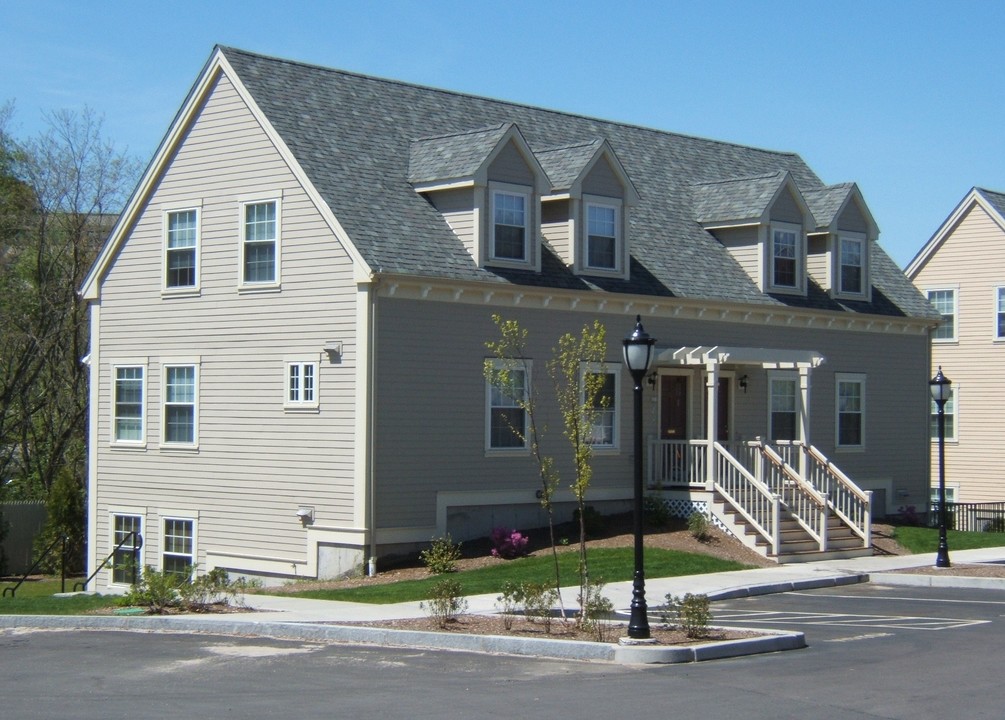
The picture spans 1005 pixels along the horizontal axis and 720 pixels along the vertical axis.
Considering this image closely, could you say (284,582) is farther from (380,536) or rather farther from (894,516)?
(894,516)

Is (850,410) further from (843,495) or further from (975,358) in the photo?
(975,358)

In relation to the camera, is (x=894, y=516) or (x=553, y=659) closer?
(x=553, y=659)

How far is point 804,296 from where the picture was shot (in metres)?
31.5

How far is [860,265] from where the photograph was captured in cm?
3303

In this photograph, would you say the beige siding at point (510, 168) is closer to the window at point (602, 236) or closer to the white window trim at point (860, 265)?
the window at point (602, 236)

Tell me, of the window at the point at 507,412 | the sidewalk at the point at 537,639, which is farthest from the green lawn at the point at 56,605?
the window at the point at 507,412

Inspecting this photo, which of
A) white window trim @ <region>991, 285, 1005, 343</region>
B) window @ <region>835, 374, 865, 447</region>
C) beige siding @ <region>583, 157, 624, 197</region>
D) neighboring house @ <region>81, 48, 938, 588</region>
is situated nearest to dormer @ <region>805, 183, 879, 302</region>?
neighboring house @ <region>81, 48, 938, 588</region>

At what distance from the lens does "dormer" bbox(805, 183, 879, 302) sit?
1261 inches

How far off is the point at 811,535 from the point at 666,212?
862 cm

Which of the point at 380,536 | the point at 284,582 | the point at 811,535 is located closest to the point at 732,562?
the point at 811,535

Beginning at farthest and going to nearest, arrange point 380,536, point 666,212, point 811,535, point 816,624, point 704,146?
1. point 704,146
2. point 666,212
3. point 811,535
4. point 380,536
5. point 816,624

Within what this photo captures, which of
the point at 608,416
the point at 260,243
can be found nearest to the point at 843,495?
the point at 608,416

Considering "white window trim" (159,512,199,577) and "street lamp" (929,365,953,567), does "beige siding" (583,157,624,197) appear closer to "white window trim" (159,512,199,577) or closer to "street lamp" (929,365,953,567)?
"street lamp" (929,365,953,567)

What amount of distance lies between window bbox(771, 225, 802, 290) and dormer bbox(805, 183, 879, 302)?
0.87m
